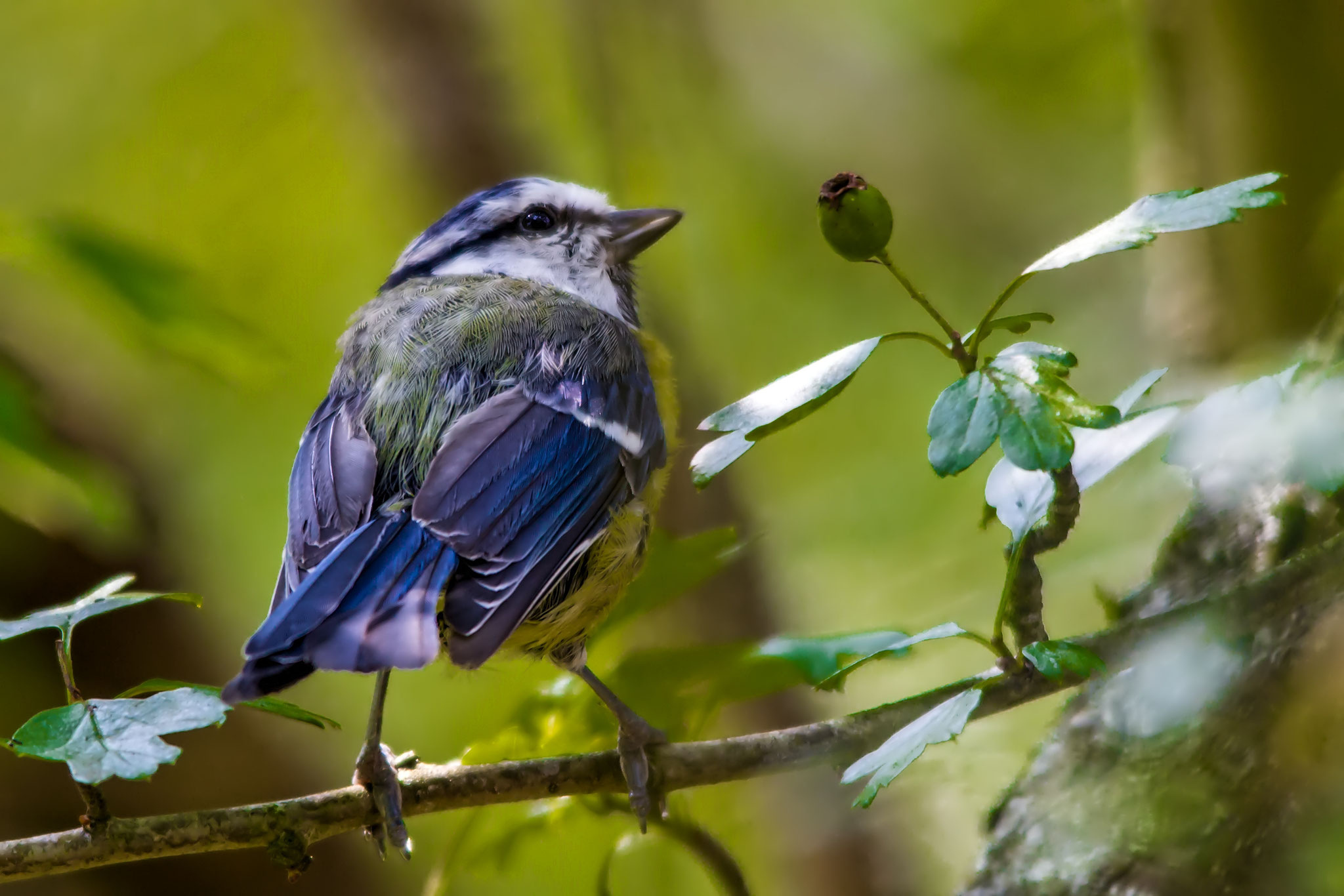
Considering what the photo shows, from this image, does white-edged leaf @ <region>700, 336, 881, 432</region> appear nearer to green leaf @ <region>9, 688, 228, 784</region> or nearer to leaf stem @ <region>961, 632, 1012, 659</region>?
leaf stem @ <region>961, 632, 1012, 659</region>

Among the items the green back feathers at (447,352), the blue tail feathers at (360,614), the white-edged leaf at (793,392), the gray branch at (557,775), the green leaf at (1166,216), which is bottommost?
the gray branch at (557,775)

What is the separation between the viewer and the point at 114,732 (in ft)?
3.22

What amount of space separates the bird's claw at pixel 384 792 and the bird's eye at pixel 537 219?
4.37 feet

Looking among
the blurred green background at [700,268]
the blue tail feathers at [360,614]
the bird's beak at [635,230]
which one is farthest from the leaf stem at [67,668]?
the bird's beak at [635,230]

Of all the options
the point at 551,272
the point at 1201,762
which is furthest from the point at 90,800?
the point at 551,272

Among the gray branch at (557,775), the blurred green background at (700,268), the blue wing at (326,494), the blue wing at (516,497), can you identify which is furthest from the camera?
the blurred green background at (700,268)

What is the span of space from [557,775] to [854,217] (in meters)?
0.75

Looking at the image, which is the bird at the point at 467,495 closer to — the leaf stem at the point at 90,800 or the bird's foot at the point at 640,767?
the bird's foot at the point at 640,767

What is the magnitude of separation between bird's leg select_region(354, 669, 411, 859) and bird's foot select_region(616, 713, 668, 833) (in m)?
0.26

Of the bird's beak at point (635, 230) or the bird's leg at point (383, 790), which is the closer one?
the bird's leg at point (383, 790)

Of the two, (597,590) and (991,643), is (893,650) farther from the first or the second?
(597,590)

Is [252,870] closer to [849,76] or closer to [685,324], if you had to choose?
[685,324]

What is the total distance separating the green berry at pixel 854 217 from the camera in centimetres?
103

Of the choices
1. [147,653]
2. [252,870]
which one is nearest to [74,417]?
[147,653]
